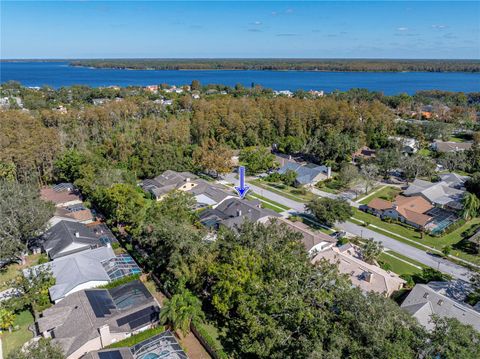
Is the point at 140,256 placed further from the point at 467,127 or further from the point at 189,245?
the point at 467,127

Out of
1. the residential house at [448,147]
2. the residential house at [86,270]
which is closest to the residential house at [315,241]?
the residential house at [86,270]

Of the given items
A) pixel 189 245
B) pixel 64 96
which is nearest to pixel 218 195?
pixel 189 245

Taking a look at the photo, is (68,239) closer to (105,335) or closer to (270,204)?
(105,335)

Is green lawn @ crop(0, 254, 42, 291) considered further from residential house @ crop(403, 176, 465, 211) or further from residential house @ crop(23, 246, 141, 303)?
residential house @ crop(403, 176, 465, 211)

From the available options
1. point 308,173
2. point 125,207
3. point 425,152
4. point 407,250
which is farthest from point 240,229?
point 425,152

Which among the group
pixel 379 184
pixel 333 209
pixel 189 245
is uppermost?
pixel 189 245

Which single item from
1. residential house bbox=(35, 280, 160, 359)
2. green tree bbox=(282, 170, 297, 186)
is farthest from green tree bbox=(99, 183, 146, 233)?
Answer: green tree bbox=(282, 170, 297, 186)

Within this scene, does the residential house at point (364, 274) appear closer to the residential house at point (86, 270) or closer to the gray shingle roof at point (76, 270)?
the residential house at point (86, 270)
